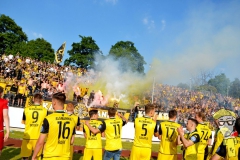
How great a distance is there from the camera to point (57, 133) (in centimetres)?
469

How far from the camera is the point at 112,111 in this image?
7.11 metres

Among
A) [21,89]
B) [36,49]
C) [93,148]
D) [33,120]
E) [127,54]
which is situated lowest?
[93,148]

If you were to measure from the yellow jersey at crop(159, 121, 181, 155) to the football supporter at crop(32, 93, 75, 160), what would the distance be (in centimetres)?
308

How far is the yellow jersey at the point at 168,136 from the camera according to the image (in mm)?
6812

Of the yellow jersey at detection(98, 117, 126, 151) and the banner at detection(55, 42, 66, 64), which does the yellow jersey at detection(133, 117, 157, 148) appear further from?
the banner at detection(55, 42, 66, 64)

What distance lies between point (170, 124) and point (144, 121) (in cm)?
86

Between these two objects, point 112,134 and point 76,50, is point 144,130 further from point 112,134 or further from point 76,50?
point 76,50

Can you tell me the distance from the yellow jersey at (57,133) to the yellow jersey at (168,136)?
3.06 meters

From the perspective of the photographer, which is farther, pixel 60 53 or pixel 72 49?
pixel 72 49

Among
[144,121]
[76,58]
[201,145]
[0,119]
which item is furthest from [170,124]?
[76,58]

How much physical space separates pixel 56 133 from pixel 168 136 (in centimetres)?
344

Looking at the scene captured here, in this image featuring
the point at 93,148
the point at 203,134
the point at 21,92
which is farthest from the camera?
the point at 21,92

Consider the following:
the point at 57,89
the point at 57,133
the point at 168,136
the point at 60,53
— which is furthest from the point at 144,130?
the point at 60,53

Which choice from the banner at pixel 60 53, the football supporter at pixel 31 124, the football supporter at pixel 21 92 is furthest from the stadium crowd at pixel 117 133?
the banner at pixel 60 53
